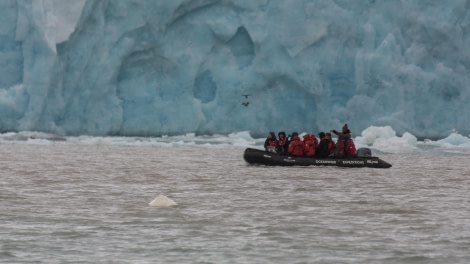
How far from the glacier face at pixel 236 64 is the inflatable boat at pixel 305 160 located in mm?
7263

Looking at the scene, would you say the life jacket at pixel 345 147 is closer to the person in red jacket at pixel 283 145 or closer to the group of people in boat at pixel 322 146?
the group of people in boat at pixel 322 146

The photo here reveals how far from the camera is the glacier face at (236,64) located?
973 inches

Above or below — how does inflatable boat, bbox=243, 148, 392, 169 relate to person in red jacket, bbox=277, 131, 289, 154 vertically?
below

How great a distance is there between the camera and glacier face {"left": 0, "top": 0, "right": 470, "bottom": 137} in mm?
24719

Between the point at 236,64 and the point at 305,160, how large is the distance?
8.71 meters

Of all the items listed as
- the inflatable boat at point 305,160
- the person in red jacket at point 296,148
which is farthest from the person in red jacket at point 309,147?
the inflatable boat at point 305,160

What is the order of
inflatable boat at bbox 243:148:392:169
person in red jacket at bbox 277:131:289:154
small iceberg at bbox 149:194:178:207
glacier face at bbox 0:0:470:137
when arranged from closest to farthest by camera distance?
small iceberg at bbox 149:194:178:207 < inflatable boat at bbox 243:148:392:169 < person in red jacket at bbox 277:131:289:154 < glacier face at bbox 0:0:470:137

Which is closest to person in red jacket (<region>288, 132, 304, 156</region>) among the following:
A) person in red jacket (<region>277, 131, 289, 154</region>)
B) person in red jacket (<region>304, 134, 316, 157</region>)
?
person in red jacket (<region>304, 134, 316, 157</region>)

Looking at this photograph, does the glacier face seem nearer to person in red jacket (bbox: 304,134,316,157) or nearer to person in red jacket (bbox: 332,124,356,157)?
person in red jacket (bbox: 332,124,356,157)

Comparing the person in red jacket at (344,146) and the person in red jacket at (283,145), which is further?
the person in red jacket at (283,145)

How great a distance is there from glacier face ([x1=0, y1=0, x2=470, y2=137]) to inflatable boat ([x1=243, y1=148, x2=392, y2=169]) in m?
7.26

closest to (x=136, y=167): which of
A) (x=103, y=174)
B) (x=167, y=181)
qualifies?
(x=103, y=174)

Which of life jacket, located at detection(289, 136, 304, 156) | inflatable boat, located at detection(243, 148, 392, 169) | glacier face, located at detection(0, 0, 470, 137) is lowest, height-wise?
inflatable boat, located at detection(243, 148, 392, 169)

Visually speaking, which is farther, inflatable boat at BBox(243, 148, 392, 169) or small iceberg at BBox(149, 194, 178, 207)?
inflatable boat at BBox(243, 148, 392, 169)
